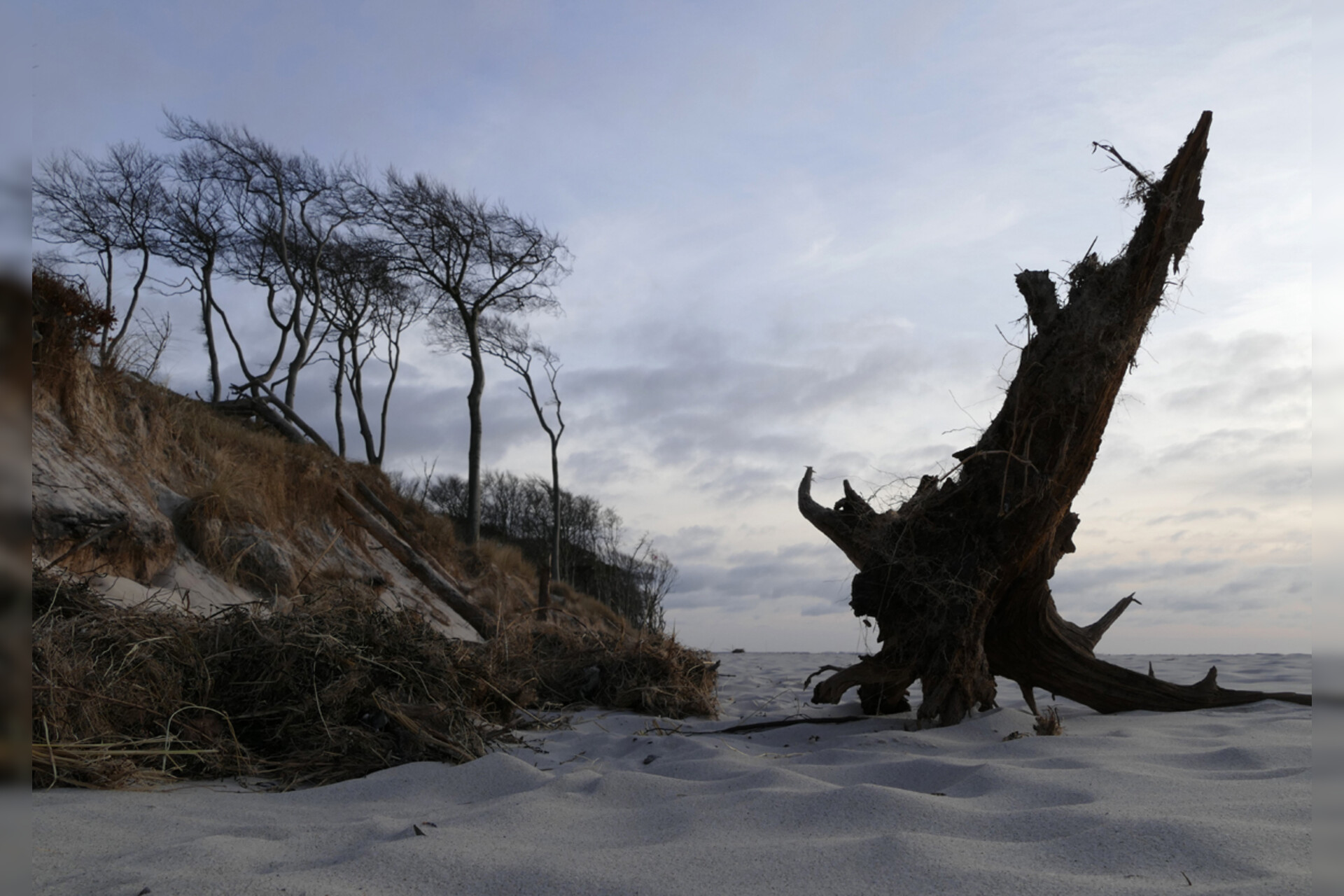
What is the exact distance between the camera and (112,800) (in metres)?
2.92

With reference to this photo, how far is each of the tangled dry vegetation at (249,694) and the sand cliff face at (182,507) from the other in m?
0.46

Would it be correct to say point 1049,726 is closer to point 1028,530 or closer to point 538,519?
point 1028,530

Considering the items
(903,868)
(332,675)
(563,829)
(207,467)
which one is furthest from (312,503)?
(903,868)

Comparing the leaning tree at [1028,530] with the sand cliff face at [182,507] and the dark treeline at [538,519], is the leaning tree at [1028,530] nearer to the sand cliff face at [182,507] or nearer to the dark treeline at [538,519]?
the sand cliff face at [182,507]

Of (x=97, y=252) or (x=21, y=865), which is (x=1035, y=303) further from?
(x=97, y=252)

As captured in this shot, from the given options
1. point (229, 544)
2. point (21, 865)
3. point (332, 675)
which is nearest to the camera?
point (21, 865)

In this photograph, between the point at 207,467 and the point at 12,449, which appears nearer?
the point at 12,449

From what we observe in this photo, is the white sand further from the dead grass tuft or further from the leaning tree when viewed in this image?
the leaning tree

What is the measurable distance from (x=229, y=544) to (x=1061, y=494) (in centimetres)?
750

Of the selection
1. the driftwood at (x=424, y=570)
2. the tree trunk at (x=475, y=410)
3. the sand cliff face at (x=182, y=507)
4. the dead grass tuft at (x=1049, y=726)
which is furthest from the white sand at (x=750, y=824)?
the tree trunk at (x=475, y=410)

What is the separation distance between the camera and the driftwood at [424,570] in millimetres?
8531

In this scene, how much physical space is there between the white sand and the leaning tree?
64cm

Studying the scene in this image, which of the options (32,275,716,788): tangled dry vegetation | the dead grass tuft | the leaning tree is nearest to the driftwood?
(32,275,716,788): tangled dry vegetation

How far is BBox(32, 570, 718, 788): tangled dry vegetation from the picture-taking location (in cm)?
333
